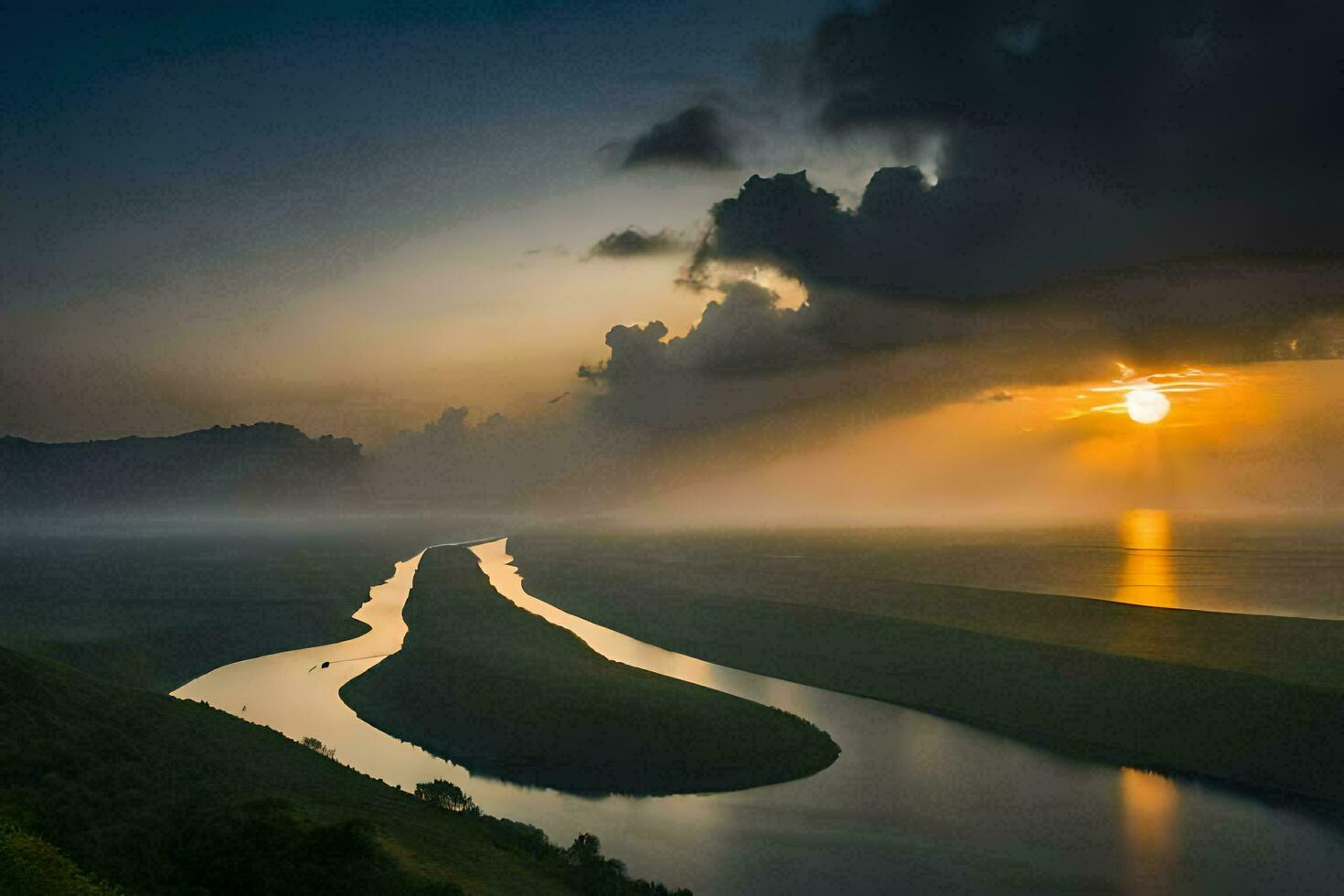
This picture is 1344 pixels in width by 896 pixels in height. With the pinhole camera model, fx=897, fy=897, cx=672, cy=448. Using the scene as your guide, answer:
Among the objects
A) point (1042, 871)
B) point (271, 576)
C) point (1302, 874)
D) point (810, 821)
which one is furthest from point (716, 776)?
point (271, 576)

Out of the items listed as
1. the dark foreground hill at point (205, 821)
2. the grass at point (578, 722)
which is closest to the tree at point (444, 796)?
the dark foreground hill at point (205, 821)

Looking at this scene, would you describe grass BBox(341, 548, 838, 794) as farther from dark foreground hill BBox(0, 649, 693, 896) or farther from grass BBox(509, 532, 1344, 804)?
grass BBox(509, 532, 1344, 804)

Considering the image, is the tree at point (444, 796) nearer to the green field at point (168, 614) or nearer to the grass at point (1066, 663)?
the grass at point (1066, 663)

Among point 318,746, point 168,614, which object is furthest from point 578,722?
point 168,614

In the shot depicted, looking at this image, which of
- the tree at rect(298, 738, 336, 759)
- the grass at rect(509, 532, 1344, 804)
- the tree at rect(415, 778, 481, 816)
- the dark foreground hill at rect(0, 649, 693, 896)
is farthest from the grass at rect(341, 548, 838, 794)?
the grass at rect(509, 532, 1344, 804)

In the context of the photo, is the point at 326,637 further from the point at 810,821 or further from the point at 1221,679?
the point at 1221,679

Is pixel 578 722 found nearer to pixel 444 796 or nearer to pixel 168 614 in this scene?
pixel 444 796
